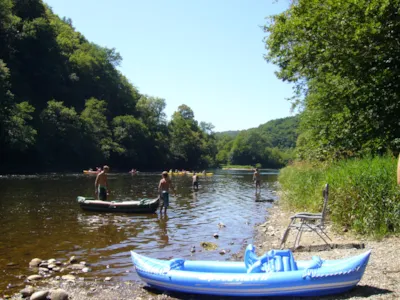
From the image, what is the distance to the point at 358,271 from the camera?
20.3ft

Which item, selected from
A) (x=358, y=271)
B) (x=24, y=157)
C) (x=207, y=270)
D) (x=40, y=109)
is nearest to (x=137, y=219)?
(x=207, y=270)

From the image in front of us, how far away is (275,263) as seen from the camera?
21.5 feet

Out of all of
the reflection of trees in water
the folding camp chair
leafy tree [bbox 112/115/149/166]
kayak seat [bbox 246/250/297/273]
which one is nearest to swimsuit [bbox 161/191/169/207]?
the reflection of trees in water

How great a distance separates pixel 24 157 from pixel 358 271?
5563 centimetres

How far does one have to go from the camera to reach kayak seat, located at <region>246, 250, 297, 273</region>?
255 inches

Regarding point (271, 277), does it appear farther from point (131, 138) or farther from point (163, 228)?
point (131, 138)

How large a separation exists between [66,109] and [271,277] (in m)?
60.6

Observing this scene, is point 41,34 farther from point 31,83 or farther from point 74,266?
point 74,266

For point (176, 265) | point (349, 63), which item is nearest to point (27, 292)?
point (176, 265)

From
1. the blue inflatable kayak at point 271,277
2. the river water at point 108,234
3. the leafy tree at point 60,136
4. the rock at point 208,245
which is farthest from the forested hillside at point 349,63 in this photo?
the leafy tree at point 60,136

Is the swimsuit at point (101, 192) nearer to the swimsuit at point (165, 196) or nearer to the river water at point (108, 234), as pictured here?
the river water at point (108, 234)

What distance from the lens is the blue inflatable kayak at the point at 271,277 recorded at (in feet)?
20.2

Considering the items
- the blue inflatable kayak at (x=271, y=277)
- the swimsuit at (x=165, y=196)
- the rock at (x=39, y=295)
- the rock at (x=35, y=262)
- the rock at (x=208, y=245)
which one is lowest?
the rock at (x=208, y=245)

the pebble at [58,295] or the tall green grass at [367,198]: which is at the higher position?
the tall green grass at [367,198]
